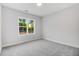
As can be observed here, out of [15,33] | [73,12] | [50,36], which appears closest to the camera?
[73,12]

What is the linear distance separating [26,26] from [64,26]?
2.77m

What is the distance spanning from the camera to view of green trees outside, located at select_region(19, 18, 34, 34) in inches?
174

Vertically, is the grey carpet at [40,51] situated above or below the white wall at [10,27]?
below

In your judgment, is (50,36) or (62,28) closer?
(62,28)

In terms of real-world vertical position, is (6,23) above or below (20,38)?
above

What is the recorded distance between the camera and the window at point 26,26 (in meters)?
4.41

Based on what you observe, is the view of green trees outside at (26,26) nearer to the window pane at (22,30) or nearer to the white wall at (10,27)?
A: the window pane at (22,30)

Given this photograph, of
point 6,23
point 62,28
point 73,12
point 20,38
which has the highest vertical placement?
point 73,12

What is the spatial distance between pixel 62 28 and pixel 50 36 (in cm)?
141

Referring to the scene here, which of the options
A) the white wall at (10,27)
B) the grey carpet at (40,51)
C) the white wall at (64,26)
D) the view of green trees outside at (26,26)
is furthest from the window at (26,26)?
the grey carpet at (40,51)

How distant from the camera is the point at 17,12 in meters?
4.00

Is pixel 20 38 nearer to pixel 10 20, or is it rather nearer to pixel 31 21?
pixel 10 20

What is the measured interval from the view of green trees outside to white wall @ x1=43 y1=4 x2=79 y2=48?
1411 millimetres

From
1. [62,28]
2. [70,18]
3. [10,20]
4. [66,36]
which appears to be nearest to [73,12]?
[70,18]
